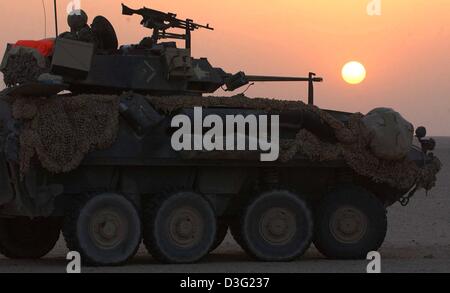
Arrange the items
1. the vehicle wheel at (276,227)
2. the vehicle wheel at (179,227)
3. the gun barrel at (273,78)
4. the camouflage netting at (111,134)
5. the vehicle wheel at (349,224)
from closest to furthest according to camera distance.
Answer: the camouflage netting at (111,134), the vehicle wheel at (179,227), the vehicle wheel at (276,227), the vehicle wheel at (349,224), the gun barrel at (273,78)

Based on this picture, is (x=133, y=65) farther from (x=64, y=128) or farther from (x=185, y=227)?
(x=185, y=227)

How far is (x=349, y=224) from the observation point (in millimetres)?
21781

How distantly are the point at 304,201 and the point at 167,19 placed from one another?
13.0ft

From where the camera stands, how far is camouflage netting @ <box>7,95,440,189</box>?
19.7 metres

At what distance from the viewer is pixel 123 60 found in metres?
21.5

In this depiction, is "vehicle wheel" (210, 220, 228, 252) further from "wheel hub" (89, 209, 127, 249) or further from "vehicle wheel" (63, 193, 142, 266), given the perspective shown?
"wheel hub" (89, 209, 127, 249)

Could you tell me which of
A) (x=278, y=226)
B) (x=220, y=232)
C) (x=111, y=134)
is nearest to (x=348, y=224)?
(x=278, y=226)

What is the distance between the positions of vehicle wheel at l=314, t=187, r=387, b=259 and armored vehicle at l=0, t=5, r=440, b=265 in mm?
22

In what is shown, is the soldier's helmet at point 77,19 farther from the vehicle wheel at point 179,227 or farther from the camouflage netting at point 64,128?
the vehicle wheel at point 179,227

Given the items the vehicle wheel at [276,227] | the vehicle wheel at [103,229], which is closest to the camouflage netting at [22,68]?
the vehicle wheel at [103,229]

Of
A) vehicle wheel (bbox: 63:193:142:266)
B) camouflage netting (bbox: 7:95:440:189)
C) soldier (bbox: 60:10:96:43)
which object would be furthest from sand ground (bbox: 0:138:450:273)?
soldier (bbox: 60:10:96:43)

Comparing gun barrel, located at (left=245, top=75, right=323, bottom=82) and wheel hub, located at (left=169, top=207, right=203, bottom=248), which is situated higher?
gun barrel, located at (left=245, top=75, right=323, bottom=82)

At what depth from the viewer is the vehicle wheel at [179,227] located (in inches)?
803

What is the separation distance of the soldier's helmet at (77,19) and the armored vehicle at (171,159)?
0.07 feet
